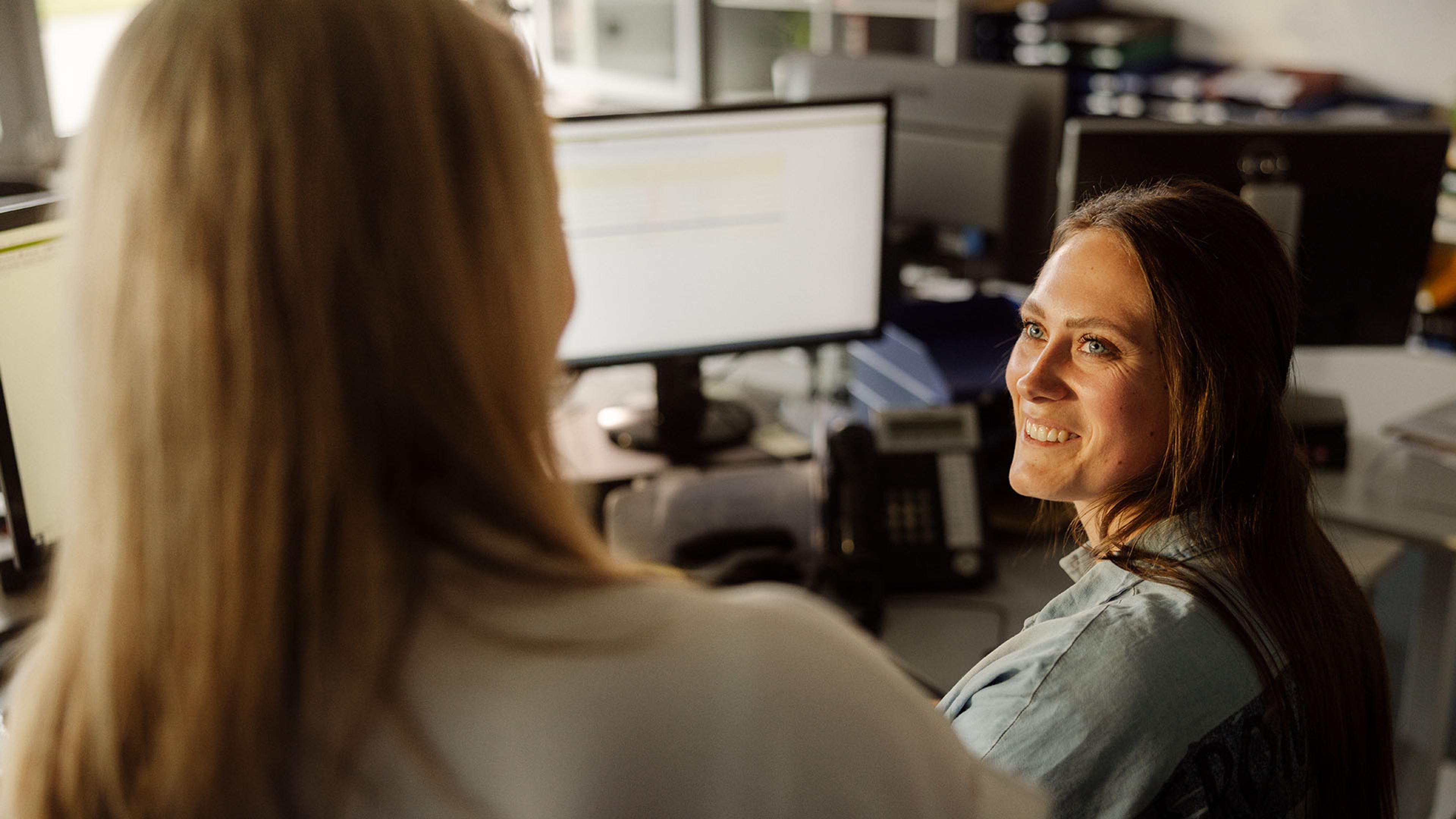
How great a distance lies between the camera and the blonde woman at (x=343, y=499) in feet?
1.61

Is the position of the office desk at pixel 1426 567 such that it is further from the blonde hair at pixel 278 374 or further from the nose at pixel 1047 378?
the blonde hair at pixel 278 374

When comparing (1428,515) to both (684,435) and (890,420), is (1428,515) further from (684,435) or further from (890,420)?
(684,435)

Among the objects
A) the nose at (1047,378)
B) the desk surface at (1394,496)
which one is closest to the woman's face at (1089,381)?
the nose at (1047,378)

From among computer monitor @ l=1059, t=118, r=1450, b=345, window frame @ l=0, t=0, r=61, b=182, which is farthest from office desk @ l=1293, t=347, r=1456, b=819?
window frame @ l=0, t=0, r=61, b=182

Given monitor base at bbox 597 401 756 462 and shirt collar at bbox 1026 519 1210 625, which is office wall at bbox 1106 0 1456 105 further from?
shirt collar at bbox 1026 519 1210 625

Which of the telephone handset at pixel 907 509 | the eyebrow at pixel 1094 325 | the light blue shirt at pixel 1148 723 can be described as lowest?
the telephone handset at pixel 907 509

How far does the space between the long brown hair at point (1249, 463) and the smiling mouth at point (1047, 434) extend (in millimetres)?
97

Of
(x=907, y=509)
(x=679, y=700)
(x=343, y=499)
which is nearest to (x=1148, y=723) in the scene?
(x=679, y=700)

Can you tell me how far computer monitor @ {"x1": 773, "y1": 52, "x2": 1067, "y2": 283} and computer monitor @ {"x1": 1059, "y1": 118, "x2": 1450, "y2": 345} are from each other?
14cm

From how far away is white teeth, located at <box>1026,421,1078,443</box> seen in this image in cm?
108

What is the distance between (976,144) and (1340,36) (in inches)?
83.1

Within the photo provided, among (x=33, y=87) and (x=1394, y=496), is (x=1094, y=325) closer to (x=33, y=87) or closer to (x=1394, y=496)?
(x=1394, y=496)

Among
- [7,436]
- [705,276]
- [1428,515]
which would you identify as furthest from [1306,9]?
[7,436]

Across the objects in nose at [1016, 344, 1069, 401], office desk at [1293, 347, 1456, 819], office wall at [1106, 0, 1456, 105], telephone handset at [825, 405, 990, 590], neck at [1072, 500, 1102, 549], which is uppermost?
office wall at [1106, 0, 1456, 105]
